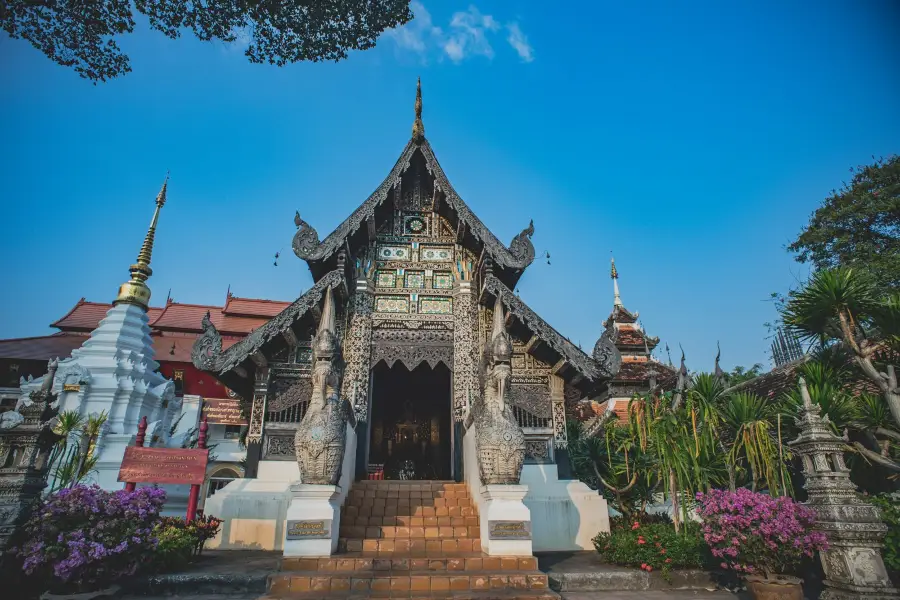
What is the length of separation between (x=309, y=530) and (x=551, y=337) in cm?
487

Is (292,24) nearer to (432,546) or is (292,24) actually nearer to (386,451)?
(432,546)

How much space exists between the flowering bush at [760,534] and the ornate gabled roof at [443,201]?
5053 mm

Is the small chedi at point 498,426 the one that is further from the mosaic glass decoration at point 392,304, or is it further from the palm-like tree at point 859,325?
the palm-like tree at point 859,325

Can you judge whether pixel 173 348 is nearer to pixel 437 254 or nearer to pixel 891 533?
pixel 437 254

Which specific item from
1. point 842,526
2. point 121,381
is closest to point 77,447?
point 121,381

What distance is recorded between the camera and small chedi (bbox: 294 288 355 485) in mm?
5715

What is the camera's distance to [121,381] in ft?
42.6

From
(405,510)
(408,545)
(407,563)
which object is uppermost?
(405,510)

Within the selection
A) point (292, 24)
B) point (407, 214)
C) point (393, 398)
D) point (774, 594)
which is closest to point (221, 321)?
point (393, 398)

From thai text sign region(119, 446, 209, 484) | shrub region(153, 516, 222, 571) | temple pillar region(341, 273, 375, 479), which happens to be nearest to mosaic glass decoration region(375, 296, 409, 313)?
temple pillar region(341, 273, 375, 479)

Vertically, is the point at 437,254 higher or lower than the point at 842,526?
higher

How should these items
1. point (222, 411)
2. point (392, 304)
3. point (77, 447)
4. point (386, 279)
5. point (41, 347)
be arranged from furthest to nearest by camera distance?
1. point (41, 347)
2. point (222, 411)
3. point (77, 447)
4. point (386, 279)
5. point (392, 304)

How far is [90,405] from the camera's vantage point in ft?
41.3

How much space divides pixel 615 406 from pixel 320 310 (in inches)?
738
